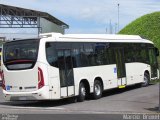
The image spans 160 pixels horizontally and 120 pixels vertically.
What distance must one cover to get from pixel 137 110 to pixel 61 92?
334 cm

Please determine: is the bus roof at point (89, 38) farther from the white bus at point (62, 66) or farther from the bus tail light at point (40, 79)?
the bus tail light at point (40, 79)

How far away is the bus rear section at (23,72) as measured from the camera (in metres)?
17.6

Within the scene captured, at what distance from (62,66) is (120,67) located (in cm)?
557

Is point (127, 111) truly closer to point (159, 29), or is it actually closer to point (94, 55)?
point (94, 55)

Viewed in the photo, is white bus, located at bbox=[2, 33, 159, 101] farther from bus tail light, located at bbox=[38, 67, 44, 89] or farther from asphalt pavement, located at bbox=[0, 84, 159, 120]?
asphalt pavement, located at bbox=[0, 84, 159, 120]

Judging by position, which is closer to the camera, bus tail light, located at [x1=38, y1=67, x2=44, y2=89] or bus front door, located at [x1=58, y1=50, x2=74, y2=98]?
bus tail light, located at [x1=38, y1=67, x2=44, y2=89]

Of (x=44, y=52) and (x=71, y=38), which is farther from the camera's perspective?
(x=71, y=38)

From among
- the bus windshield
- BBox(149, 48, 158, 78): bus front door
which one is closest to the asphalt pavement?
the bus windshield

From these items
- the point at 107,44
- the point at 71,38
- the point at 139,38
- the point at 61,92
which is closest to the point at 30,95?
the point at 61,92

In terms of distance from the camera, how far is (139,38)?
26.6 meters

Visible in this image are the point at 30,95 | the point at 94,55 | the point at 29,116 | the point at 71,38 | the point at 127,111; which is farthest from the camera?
the point at 94,55

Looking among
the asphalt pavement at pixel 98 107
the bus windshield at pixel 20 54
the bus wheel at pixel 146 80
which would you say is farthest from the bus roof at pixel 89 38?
the asphalt pavement at pixel 98 107

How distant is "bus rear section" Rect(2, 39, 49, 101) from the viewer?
1756 cm

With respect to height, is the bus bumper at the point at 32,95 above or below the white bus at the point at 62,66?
below
